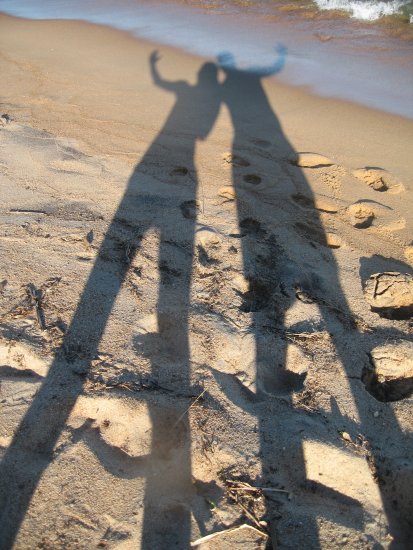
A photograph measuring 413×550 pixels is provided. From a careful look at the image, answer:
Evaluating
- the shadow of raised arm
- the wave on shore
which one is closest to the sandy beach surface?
the shadow of raised arm

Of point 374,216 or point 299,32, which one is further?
point 299,32

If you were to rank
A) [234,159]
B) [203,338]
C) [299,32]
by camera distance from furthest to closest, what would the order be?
1. [299,32]
2. [234,159]
3. [203,338]

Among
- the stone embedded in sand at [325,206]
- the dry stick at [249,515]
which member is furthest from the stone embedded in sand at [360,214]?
the dry stick at [249,515]

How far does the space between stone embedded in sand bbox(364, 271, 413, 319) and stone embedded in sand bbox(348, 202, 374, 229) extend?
96cm

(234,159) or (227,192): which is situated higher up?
(234,159)

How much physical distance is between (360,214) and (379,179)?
2.41ft

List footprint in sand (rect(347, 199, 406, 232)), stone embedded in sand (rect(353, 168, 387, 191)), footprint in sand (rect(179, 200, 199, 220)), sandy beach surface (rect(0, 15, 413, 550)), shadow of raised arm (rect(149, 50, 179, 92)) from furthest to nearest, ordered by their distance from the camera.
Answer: shadow of raised arm (rect(149, 50, 179, 92)), stone embedded in sand (rect(353, 168, 387, 191)), footprint in sand (rect(347, 199, 406, 232)), footprint in sand (rect(179, 200, 199, 220)), sandy beach surface (rect(0, 15, 413, 550))

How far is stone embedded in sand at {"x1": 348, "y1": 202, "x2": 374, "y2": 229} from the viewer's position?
410cm

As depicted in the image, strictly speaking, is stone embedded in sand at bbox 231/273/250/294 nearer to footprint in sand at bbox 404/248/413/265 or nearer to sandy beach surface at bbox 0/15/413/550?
sandy beach surface at bbox 0/15/413/550

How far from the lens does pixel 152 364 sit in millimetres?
2561

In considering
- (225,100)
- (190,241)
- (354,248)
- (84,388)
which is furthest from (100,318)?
(225,100)

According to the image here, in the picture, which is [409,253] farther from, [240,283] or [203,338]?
[203,338]

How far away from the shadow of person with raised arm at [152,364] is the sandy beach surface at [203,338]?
0.04 ft

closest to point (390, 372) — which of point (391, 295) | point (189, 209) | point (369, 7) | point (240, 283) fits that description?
point (391, 295)
